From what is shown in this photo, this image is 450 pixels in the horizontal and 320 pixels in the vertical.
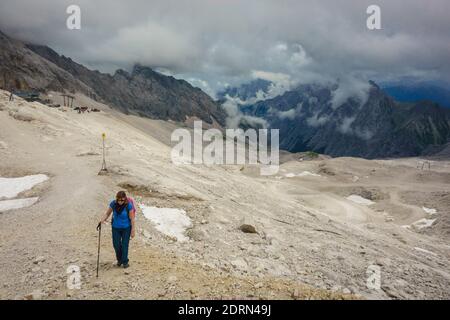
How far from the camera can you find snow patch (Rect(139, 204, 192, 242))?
18.1 meters

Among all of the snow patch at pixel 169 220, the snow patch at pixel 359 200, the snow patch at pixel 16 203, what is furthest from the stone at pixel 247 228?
the snow patch at pixel 359 200

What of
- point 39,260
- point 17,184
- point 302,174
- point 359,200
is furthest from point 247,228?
point 302,174

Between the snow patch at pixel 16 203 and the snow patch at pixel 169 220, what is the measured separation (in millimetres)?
5734

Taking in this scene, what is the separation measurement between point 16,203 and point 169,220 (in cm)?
807

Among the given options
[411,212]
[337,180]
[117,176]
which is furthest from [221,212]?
[337,180]

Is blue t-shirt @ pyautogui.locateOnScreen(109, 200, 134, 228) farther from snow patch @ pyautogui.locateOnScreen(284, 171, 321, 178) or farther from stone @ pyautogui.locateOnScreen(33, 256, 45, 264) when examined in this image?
snow patch @ pyautogui.locateOnScreen(284, 171, 321, 178)

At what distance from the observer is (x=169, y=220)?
19.4 meters

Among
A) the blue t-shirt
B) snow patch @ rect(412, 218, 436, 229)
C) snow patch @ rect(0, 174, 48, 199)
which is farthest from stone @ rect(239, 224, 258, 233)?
snow patch @ rect(412, 218, 436, 229)

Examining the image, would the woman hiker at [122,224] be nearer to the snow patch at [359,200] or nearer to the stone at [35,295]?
the stone at [35,295]

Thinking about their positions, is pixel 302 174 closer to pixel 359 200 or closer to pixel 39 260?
pixel 359 200

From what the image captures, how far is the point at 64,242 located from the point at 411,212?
175 ft

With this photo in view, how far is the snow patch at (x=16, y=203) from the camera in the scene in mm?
18281

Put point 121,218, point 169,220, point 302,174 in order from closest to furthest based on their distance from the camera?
point 121,218 → point 169,220 → point 302,174
